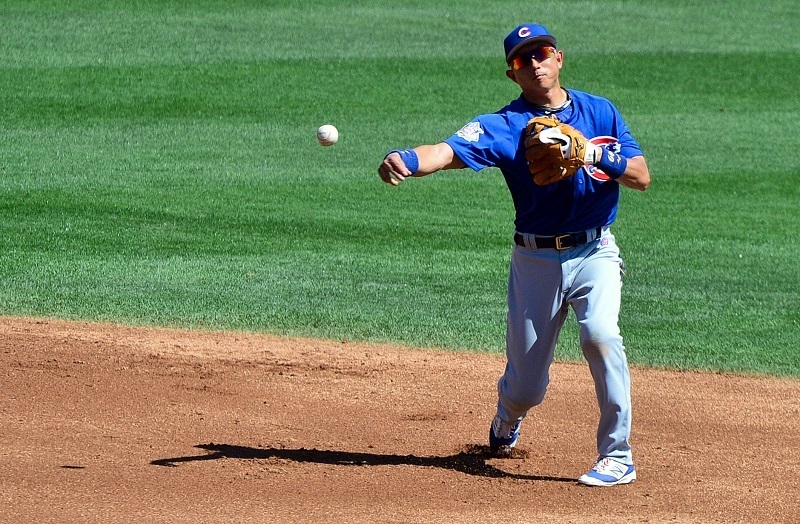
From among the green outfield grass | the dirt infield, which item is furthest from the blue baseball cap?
the green outfield grass

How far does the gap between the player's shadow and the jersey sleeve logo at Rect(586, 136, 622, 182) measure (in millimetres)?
1411

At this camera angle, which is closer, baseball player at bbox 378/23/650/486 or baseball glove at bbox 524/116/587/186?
baseball glove at bbox 524/116/587/186

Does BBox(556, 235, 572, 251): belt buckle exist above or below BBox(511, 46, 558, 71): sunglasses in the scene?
below

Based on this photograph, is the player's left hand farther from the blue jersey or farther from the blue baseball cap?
the blue baseball cap

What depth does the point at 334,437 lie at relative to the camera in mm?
6059

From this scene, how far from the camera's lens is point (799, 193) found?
12.5 meters

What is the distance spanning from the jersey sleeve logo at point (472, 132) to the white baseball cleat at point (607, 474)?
1547mm

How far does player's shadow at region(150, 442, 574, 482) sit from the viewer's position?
550cm

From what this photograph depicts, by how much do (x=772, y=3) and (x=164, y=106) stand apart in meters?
13.2

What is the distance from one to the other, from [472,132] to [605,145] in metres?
0.59

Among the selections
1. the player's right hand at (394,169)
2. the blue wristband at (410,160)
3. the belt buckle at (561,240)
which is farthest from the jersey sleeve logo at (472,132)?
the belt buckle at (561,240)

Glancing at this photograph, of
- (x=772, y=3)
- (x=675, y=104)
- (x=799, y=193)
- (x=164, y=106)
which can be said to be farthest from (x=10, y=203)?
(x=772, y=3)

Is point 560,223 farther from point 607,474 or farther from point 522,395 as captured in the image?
point 607,474

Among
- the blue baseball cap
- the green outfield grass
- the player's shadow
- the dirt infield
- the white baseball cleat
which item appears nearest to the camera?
the dirt infield
